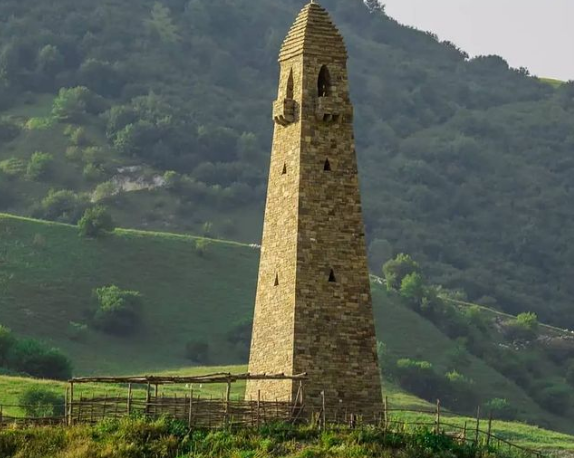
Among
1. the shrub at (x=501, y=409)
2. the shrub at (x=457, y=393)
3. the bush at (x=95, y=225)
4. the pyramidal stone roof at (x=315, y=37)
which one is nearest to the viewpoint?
the pyramidal stone roof at (x=315, y=37)

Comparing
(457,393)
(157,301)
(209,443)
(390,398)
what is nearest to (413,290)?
(457,393)

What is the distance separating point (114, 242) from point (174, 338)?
80.6 ft

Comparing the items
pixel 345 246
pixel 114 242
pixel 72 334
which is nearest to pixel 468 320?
pixel 114 242

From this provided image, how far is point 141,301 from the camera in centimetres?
16612

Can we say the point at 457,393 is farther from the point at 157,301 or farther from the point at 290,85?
the point at 290,85

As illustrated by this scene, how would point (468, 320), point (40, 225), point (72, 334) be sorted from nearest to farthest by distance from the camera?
1. point (72, 334)
2. point (40, 225)
3. point (468, 320)

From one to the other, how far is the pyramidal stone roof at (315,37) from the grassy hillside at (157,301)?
83186 mm

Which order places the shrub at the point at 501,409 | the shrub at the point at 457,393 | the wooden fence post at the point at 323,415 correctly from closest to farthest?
the wooden fence post at the point at 323,415, the shrub at the point at 501,409, the shrub at the point at 457,393

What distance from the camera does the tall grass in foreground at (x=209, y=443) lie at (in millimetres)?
56000

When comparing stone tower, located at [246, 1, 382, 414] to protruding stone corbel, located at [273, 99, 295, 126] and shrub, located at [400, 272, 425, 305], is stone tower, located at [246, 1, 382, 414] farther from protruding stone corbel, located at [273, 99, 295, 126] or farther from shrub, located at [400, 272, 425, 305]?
shrub, located at [400, 272, 425, 305]

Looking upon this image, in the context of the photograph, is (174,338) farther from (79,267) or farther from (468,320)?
(468,320)

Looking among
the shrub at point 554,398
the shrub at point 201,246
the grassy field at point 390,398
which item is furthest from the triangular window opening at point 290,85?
the shrub at point 201,246

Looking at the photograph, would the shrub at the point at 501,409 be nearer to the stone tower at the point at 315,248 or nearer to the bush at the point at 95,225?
the bush at the point at 95,225

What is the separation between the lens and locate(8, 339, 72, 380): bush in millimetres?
120438
